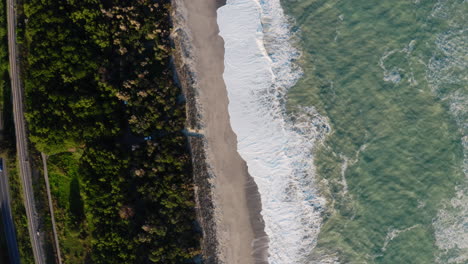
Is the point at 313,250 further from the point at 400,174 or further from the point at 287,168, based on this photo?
the point at 400,174

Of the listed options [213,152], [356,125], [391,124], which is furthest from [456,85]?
[213,152]

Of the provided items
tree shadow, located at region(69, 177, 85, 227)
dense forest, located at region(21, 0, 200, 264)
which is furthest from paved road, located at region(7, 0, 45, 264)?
tree shadow, located at region(69, 177, 85, 227)

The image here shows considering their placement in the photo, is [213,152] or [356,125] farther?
[213,152]

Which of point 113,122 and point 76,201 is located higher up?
point 113,122

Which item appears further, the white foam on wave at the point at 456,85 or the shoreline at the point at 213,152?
the shoreline at the point at 213,152

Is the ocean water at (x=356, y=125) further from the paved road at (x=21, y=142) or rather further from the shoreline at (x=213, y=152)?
the paved road at (x=21, y=142)

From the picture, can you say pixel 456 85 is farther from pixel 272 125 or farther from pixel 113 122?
pixel 113 122

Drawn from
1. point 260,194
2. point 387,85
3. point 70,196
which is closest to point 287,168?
point 260,194

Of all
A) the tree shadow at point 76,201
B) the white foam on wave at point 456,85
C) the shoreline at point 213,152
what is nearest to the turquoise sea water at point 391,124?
the white foam on wave at point 456,85
